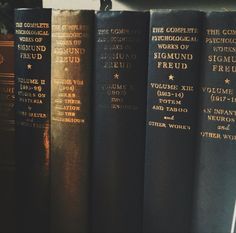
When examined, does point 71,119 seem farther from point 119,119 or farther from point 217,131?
point 217,131

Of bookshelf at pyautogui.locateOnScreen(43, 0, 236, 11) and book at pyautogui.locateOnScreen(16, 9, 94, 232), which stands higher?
bookshelf at pyautogui.locateOnScreen(43, 0, 236, 11)

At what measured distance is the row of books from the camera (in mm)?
492

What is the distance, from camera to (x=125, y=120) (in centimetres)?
54

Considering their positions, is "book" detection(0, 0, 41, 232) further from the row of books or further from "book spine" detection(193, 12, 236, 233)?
"book spine" detection(193, 12, 236, 233)

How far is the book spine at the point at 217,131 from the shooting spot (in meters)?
0.48

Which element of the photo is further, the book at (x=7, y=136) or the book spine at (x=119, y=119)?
the book at (x=7, y=136)

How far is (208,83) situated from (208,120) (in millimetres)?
46

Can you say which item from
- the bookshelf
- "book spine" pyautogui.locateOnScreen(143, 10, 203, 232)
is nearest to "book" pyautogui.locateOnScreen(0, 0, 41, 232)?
the bookshelf

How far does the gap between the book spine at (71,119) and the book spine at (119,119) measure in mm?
13

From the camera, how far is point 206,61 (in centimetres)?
49

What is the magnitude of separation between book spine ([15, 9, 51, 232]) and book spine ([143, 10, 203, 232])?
15cm

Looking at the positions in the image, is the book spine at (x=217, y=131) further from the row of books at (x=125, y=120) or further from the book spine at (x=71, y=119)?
the book spine at (x=71, y=119)

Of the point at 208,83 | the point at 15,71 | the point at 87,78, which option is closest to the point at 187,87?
the point at 208,83

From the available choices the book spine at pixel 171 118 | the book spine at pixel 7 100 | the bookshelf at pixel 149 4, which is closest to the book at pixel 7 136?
the book spine at pixel 7 100
